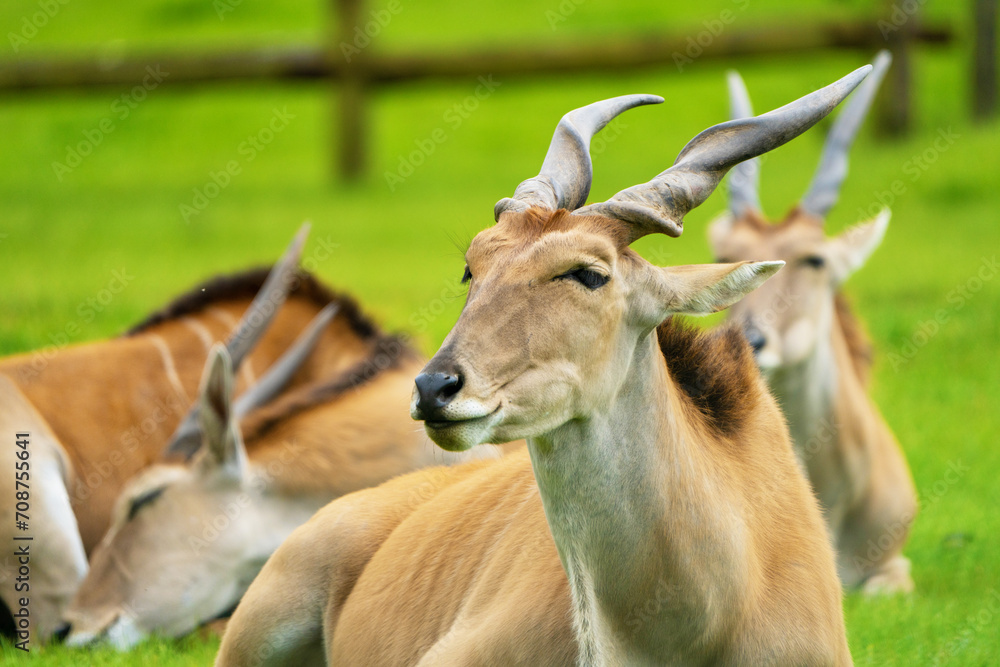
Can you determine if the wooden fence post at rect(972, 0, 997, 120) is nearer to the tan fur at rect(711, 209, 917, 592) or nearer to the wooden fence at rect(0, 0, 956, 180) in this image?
the wooden fence at rect(0, 0, 956, 180)

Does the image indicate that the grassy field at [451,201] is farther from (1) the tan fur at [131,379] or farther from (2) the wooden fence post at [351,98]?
(1) the tan fur at [131,379]

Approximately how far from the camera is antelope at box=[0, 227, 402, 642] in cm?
470

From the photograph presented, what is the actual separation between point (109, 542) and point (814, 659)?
297 centimetres

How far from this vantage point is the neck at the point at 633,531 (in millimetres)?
2520

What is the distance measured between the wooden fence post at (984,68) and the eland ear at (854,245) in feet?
29.0

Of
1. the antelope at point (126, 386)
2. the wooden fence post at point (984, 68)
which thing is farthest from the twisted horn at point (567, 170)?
the wooden fence post at point (984, 68)

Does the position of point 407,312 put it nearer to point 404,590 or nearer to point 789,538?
point 404,590

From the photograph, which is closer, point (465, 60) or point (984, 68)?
point (465, 60)

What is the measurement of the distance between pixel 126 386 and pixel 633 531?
3.47m

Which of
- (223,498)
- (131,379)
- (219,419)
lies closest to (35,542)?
(223,498)

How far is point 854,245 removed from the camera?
5586 millimetres

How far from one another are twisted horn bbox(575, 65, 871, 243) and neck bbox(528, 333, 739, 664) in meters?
0.26

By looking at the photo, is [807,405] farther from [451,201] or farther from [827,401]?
[451,201]

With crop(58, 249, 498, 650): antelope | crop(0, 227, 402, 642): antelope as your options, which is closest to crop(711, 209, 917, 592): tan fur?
crop(58, 249, 498, 650): antelope
